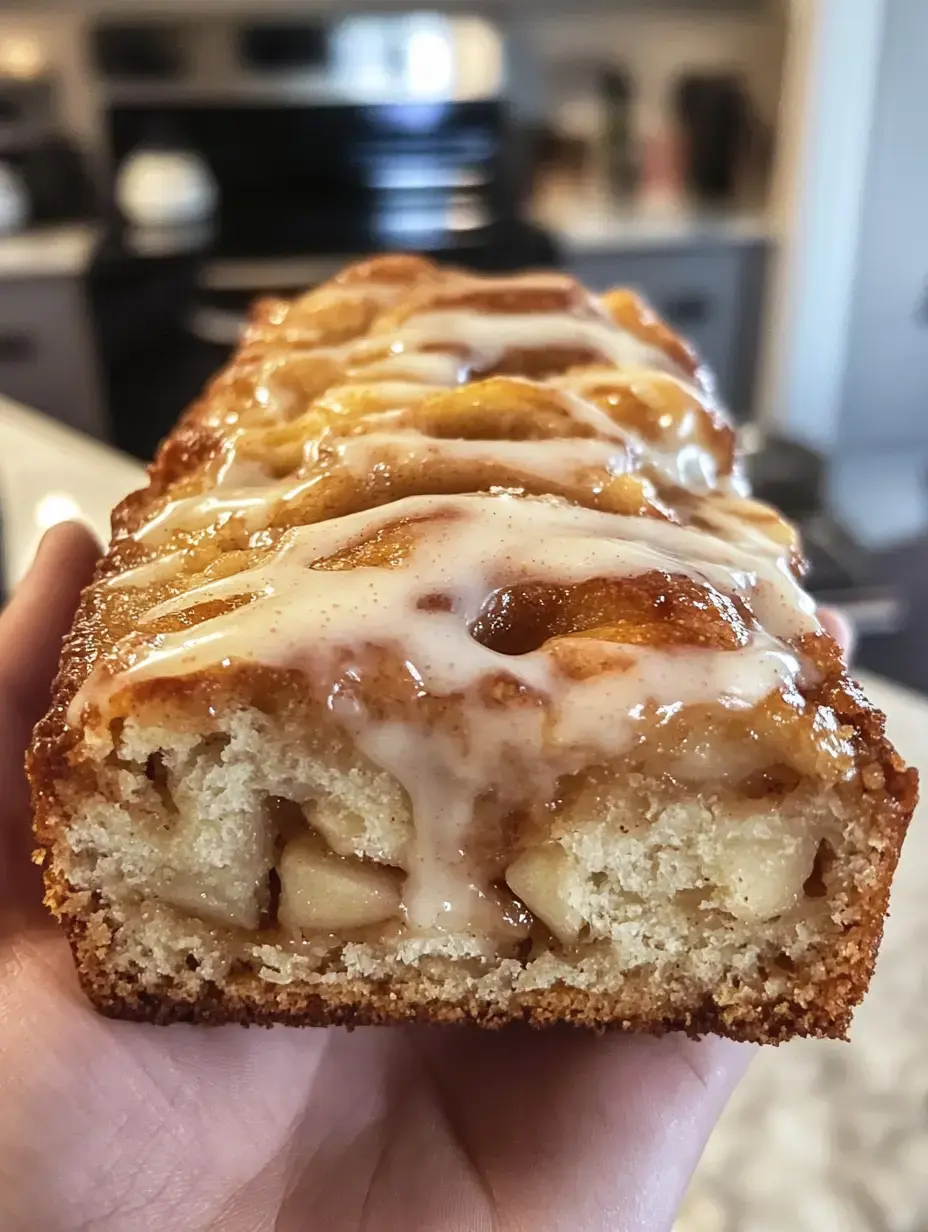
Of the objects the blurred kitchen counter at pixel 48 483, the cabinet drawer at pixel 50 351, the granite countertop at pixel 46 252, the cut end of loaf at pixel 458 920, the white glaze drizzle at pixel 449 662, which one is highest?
the white glaze drizzle at pixel 449 662

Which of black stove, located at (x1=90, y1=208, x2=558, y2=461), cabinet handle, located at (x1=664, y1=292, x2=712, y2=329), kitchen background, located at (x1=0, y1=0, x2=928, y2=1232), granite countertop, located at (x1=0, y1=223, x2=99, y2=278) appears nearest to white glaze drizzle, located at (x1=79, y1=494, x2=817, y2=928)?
kitchen background, located at (x1=0, y1=0, x2=928, y2=1232)

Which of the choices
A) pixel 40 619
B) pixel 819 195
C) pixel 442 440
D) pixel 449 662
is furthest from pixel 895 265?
pixel 449 662

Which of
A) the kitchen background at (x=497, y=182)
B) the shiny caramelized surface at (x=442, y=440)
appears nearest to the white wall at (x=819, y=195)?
the kitchen background at (x=497, y=182)

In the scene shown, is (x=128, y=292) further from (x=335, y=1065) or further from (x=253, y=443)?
(x=335, y=1065)

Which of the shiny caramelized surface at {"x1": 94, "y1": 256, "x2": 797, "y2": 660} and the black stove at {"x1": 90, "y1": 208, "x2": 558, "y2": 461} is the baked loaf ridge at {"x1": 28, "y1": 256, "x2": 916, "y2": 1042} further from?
the black stove at {"x1": 90, "y1": 208, "x2": 558, "y2": 461}

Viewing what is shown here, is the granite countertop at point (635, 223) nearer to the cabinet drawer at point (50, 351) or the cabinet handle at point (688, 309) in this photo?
the cabinet handle at point (688, 309)

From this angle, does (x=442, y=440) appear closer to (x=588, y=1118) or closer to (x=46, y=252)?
(x=588, y=1118)
